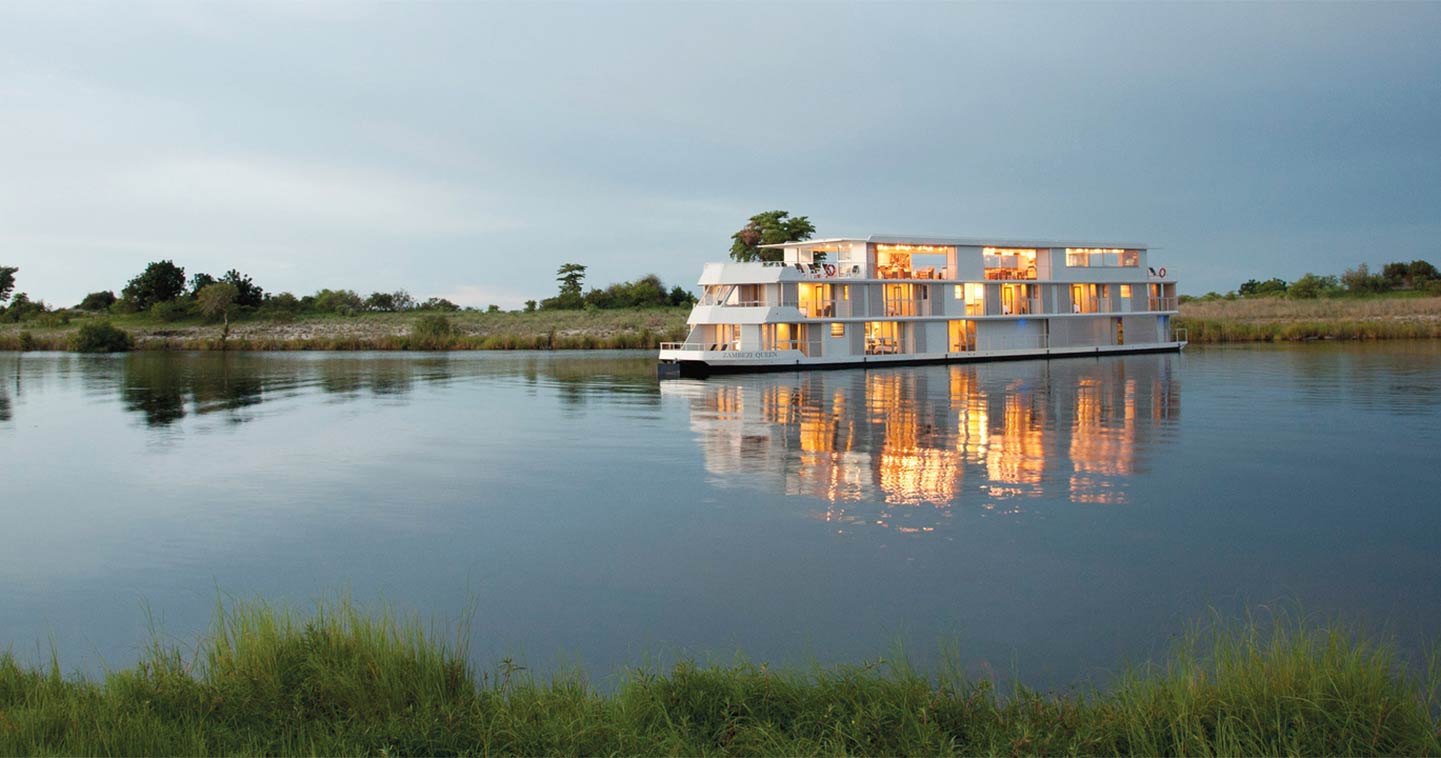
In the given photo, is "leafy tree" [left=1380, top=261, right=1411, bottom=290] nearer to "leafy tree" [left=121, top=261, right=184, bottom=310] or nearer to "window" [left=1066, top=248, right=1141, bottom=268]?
"window" [left=1066, top=248, right=1141, bottom=268]

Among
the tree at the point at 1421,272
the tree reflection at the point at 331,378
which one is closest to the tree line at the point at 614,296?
the tree reflection at the point at 331,378

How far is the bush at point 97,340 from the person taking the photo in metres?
85.8

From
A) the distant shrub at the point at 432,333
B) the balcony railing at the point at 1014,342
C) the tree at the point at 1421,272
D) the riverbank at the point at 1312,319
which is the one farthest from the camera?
the tree at the point at 1421,272

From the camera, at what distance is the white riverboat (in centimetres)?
4584

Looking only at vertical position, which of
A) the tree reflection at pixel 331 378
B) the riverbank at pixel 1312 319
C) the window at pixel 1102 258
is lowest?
the tree reflection at pixel 331 378

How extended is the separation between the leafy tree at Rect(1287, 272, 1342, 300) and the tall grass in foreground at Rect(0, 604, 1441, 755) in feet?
354

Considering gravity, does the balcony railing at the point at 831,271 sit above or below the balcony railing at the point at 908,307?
above

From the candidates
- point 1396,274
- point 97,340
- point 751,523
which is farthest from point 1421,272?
point 97,340

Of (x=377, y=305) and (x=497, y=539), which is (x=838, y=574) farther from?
(x=377, y=305)

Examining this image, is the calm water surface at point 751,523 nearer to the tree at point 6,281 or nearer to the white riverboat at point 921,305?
the white riverboat at point 921,305

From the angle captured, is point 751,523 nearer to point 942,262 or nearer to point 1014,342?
point 942,262

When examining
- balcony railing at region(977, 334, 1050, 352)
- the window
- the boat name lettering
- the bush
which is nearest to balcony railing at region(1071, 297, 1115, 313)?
the window

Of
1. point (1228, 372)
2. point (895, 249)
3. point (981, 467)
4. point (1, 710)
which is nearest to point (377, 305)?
point (895, 249)

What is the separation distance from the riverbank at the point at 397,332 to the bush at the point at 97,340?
2.06 metres
